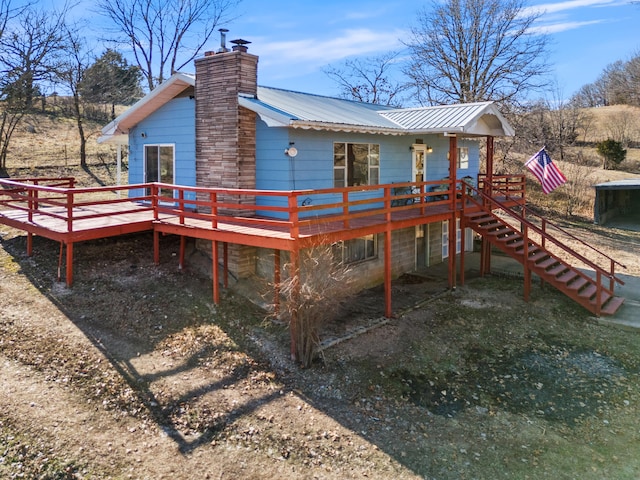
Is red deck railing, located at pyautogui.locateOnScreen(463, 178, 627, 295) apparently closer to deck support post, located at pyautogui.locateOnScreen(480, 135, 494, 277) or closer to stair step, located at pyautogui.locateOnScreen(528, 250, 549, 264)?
deck support post, located at pyautogui.locateOnScreen(480, 135, 494, 277)

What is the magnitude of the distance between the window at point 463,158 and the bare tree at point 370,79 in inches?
611

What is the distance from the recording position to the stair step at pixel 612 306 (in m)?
11.0

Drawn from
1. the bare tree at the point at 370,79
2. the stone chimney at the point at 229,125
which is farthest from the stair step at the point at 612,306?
the bare tree at the point at 370,79

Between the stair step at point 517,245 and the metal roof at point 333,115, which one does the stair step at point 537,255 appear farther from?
the metal roof at point 333,115

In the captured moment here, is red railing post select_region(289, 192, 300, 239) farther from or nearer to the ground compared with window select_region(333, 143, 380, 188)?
nearer to the ground

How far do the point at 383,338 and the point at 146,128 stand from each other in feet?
29.5

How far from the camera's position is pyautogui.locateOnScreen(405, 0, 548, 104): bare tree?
2605 centimetres

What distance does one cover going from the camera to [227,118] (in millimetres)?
10836

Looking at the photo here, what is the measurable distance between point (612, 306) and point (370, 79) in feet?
82.5

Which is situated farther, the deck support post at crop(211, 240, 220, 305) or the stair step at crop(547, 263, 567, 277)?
the stair step at crop(547, 263, 567, 277)

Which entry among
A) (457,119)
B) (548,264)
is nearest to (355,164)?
(457,119)

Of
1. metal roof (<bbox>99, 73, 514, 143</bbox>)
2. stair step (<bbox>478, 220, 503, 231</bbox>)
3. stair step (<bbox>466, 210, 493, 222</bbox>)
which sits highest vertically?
metal roof (<bbox>99, 73, 514, 143</bbox>)

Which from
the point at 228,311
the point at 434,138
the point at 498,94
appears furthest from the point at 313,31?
the point at 228,311

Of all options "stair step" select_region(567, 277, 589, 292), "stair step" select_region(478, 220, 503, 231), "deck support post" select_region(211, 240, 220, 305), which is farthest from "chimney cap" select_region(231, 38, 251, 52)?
"stair step" select_region(567, 277, 589, 292)
